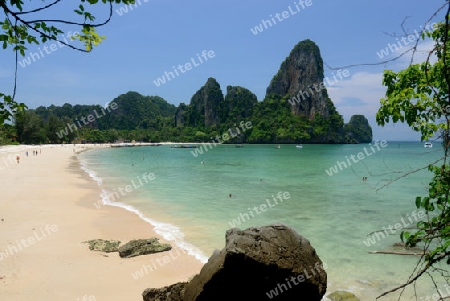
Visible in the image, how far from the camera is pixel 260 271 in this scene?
4332mm

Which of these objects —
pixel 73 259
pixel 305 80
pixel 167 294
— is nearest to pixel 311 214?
pixel 73 259

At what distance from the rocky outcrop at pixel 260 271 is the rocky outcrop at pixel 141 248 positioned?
5.06 meters

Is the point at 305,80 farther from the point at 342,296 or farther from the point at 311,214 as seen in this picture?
the point at 342,296

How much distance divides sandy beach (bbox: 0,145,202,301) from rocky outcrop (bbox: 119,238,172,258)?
208mm

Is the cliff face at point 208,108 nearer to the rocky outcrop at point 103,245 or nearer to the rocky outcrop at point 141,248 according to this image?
the rocky outcrop at point 103,245

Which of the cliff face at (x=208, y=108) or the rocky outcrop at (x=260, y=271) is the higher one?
the cliff face at (x=208, y=108)

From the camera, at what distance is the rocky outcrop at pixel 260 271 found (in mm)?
4285

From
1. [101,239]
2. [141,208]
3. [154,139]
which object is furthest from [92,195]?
[154,139]

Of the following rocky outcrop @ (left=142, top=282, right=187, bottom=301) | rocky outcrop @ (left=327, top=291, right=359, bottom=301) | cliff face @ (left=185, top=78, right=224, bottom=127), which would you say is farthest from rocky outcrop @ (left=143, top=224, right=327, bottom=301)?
cliff face @ (left=185, top=78, right=224, bottom=127)

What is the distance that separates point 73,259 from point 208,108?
577ft

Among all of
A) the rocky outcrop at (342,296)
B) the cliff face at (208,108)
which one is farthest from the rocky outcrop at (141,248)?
the cliff face at (208,108)

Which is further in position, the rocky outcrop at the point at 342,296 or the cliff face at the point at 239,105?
the cliff face at the point at 239,105

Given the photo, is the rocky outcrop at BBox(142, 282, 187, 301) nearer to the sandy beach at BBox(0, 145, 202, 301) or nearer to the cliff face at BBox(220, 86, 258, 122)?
the sandy beach at BBox(0, 145, 202, 301)

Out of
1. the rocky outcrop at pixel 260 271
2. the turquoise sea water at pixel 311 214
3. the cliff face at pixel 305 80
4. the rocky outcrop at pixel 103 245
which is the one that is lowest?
the turquoise sea water at pixel 311 214
